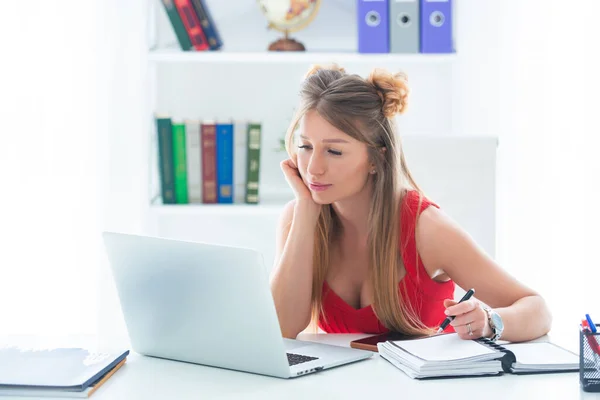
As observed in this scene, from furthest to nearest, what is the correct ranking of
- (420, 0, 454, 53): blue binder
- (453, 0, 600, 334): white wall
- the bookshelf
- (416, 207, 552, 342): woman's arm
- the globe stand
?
the bookshelf < the globe stand < (420, 0, 454, 53): blue binder < (453, 0, 600, 334): white wall < (416, 207, 552, 342): woman's arm

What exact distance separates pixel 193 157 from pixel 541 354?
1646 millimetres

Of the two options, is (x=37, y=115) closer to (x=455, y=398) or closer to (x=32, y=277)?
(x=32, y=277)

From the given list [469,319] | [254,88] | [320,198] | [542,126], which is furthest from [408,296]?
[254,88]

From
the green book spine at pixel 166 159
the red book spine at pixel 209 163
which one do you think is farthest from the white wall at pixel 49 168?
the red book spine at pixel 209 163

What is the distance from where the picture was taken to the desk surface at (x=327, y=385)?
1.13 meters

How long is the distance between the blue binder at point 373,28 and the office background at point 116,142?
0.27 meters

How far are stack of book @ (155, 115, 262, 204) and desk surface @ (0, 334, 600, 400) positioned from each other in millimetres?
1480

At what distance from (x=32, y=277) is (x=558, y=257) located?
1.68 metres

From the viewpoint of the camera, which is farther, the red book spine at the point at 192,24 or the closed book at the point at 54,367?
the red book spine at the point at 192,24

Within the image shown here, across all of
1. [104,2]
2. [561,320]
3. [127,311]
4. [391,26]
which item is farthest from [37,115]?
[561,320]

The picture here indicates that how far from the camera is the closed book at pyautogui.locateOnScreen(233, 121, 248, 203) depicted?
2.71 m

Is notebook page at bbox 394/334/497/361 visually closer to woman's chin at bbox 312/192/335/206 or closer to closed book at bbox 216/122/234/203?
woman's chin at bbox 312/192/335/206

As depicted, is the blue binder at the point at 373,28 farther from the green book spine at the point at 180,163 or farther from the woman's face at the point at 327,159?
the woman's face at the point at 327,159

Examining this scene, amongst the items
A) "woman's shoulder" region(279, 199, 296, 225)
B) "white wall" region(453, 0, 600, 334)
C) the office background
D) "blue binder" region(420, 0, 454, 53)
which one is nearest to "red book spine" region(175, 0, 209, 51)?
the office background
